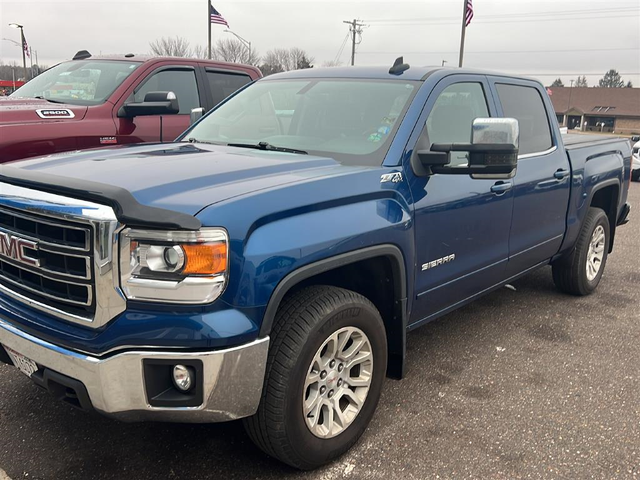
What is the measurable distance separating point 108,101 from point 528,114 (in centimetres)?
381

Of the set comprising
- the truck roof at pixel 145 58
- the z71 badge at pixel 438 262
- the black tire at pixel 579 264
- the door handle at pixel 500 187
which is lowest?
the black tire at pixel 579 264

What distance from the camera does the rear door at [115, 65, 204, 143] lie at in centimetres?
568

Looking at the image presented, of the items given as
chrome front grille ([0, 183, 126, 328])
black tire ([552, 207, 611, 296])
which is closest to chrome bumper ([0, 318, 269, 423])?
chrome front grille ([0, 183, 126, 328])

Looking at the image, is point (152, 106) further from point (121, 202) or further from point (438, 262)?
point (121, 202)

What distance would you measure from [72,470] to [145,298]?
110cm

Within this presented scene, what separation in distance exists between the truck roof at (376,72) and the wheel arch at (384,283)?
48.0 inches

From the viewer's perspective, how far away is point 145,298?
2152mm

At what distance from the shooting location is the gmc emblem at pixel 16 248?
2371mm

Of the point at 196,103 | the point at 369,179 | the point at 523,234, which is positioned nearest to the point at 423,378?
the point at 523,234

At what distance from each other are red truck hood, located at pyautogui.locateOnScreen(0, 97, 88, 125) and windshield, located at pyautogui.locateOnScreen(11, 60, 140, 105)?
0.22 metres

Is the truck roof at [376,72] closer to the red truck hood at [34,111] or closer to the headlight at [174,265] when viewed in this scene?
the headlight at [174,265]

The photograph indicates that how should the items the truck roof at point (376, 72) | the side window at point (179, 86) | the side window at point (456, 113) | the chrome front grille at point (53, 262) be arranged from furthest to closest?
1. the side window at point (179, 86)
2. the truck roof at point (376, 72)
3. the side window at point (456, 113)
4. the chrome front grille at point (53, 262)

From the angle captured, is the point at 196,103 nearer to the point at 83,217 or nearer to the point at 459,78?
the point at 459,78

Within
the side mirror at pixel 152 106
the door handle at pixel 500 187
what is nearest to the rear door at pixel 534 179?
the door handle at pixel 500 187
